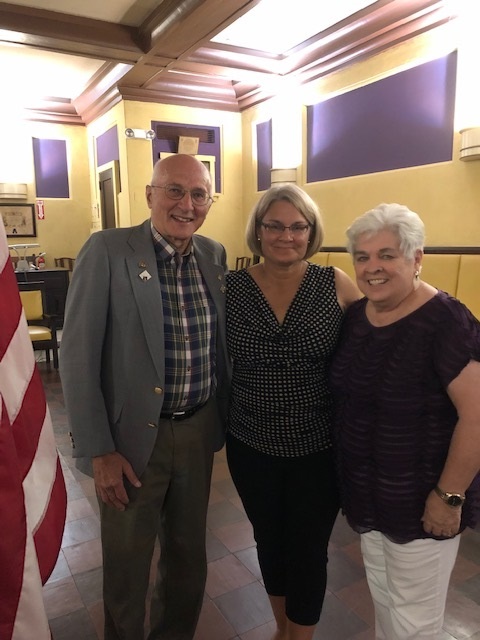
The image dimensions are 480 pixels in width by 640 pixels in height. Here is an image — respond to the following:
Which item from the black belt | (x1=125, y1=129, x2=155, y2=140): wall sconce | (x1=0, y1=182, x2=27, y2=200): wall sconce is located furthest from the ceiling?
the black belt

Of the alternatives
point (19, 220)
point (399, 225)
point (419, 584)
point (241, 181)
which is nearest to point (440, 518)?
point (419, 584)

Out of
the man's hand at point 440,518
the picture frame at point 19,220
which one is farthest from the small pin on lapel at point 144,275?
the picture frame at point 19,220

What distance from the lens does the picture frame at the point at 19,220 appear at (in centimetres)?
828

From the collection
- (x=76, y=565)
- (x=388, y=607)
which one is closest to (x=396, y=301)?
(x=388, y=607)

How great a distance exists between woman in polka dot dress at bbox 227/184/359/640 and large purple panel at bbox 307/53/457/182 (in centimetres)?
362

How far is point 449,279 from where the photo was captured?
4520 mm

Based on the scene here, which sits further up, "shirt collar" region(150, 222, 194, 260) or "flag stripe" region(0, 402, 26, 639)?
"shirt collar" region(150, 222, 194, 260)

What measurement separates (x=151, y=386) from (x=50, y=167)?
8100mm

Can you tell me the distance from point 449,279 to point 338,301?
3.24 meters

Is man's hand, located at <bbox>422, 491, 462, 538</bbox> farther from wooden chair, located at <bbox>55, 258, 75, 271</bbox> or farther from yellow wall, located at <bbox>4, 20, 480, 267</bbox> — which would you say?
wooden chair, located at <bbox>55, 258, 75, 271</bbox>

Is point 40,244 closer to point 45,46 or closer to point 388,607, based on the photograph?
point 45,46

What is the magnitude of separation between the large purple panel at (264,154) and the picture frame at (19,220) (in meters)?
3.88

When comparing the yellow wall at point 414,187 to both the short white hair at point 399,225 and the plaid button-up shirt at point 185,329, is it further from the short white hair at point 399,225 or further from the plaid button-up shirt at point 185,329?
the plaid button-up shirt at point 185,329

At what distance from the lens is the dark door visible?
774cm
